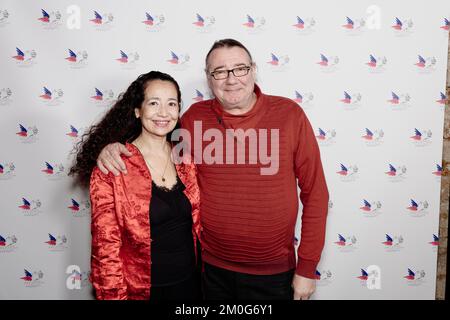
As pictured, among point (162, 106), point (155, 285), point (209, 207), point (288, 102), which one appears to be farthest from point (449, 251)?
point (162, 106)

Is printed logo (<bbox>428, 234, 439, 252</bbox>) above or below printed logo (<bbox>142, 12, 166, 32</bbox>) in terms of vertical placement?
below

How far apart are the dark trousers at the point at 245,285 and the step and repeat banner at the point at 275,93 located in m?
0.57

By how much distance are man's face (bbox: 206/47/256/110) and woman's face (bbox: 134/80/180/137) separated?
189 millimetres

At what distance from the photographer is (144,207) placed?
4.08 feet

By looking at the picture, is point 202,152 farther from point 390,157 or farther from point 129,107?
point 390,157

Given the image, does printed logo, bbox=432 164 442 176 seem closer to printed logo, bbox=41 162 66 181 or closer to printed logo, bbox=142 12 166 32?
printed logo, bbox=142 12 166 32

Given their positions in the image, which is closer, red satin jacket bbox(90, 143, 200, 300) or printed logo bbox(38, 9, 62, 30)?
red satin jacket bbox(90, 143, 200, 300)

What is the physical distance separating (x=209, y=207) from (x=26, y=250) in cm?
115

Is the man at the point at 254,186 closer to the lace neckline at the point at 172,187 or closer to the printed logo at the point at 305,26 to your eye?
the lace neckline at the point at 172,187

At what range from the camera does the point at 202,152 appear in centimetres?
142

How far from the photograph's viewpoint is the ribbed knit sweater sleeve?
4.49ft

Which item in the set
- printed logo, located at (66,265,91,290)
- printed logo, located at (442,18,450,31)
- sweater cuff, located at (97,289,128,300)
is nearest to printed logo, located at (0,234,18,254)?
printed logo, located at (66,265,91,290)

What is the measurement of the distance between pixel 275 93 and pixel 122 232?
0.98 metres

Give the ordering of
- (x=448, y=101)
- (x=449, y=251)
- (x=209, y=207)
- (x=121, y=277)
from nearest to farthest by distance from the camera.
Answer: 1. (x=121, y=277)
2. (x=209, y=207)
3. (x=448, y=101)
4. (x=449, y=251)
